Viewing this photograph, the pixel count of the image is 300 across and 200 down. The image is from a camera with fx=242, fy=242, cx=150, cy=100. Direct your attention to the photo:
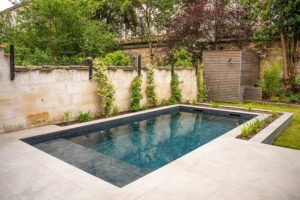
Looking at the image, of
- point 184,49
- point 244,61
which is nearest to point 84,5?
point 184,49

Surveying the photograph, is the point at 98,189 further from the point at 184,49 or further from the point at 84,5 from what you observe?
the point at 84,5

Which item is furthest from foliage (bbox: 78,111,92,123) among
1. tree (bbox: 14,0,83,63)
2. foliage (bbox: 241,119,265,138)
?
tree (bbox: 14,0,83,63)

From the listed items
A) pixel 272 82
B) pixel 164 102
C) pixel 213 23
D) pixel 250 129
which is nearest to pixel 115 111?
pixel 164 102

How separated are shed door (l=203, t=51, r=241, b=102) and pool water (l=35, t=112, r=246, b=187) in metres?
2.99

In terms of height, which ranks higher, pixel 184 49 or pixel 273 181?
pixel 184 49

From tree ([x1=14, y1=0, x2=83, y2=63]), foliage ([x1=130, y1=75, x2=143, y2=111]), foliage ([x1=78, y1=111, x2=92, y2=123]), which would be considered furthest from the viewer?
tree ([x1=14, y1=0, x2=83, y2=63])

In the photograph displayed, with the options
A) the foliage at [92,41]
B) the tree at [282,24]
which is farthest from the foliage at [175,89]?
the tree at [282,24]

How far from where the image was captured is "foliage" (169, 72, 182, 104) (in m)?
10.2

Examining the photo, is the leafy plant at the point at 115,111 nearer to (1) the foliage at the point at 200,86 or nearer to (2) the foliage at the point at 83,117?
(2) the foliage at the point at 83,117

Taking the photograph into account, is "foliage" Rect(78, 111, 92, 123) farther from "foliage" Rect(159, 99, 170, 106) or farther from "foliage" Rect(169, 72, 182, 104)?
"foliage" Rect(169, 72, 182, 104)

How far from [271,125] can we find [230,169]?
10.5 ft

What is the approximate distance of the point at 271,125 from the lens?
244 inches

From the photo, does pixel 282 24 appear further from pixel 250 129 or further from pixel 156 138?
pixel 156 138

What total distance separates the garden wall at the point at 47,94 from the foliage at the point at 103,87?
22 cm
